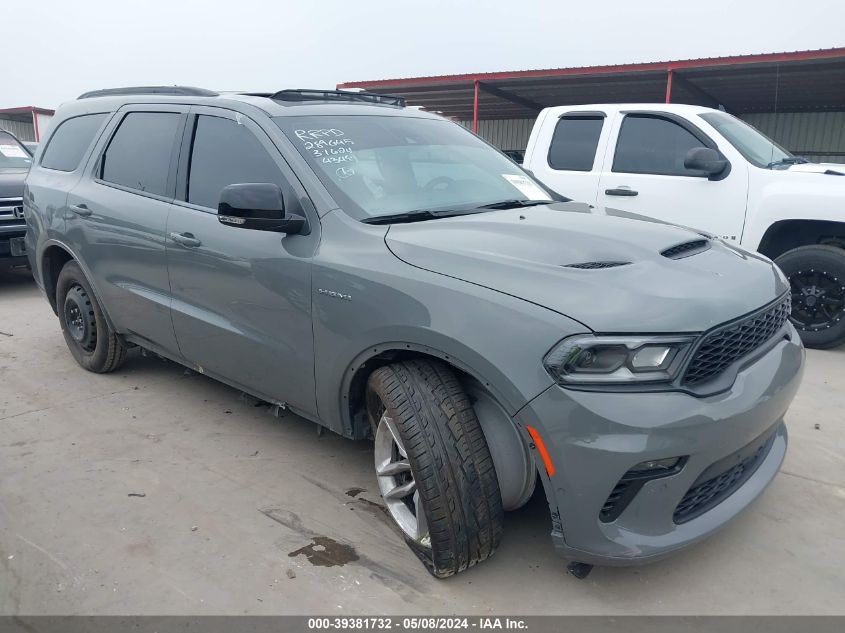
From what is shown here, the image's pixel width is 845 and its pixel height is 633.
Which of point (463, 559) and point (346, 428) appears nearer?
point (463, 559)

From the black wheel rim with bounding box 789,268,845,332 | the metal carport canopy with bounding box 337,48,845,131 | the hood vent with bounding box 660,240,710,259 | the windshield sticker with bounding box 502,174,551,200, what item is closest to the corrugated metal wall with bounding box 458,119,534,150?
the metal carport canopy with bounding box 337,48,845,131

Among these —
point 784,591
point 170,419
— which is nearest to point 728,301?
point 784,591

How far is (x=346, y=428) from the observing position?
292 cm

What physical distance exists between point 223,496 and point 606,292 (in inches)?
80.0

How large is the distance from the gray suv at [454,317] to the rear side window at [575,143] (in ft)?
8.70

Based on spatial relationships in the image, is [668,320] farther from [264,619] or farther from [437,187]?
[264,619]

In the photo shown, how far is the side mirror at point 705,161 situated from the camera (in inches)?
214

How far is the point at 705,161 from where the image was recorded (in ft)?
17.9

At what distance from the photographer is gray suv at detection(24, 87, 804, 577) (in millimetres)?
2121

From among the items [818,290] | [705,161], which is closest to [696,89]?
[705,161]

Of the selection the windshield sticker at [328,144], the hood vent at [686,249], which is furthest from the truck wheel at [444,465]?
the windshield sticker at [328,144]

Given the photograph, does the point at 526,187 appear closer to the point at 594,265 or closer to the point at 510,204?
the point at 510,204

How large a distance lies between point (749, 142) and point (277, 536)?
17.1 ft

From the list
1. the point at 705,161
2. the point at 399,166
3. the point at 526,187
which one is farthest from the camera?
the point at 705,161
